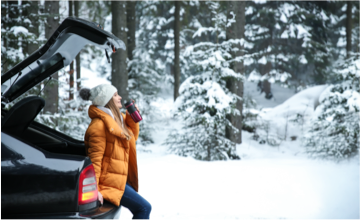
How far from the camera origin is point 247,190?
5691 millimetres

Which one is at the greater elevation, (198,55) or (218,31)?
(218,31)

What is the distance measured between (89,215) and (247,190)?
4028mm

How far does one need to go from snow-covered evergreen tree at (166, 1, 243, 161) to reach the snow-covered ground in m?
0.98

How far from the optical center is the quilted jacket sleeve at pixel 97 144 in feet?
8.73

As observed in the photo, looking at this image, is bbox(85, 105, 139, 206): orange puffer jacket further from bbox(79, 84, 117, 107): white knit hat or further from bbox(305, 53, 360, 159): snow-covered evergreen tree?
bbox(305, 53, 360, 159): snow-covered evergreen tree

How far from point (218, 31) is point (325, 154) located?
4778 millimetres

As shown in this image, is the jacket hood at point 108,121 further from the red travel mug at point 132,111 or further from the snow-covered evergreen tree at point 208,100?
the snow-covered evergreen tree at point 208,100

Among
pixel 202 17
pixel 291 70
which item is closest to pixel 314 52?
pixel 291 70

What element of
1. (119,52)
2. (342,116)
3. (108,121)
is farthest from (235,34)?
(108,121)

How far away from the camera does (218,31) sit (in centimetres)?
834

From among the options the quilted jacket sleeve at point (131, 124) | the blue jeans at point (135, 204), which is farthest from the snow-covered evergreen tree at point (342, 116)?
the blue jeans at point (135, 204)

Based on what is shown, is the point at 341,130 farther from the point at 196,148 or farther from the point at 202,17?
the point at 202,17

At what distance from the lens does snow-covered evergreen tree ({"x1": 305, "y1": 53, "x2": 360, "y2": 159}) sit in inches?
320

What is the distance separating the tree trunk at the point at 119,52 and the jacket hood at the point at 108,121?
19.0 ft
